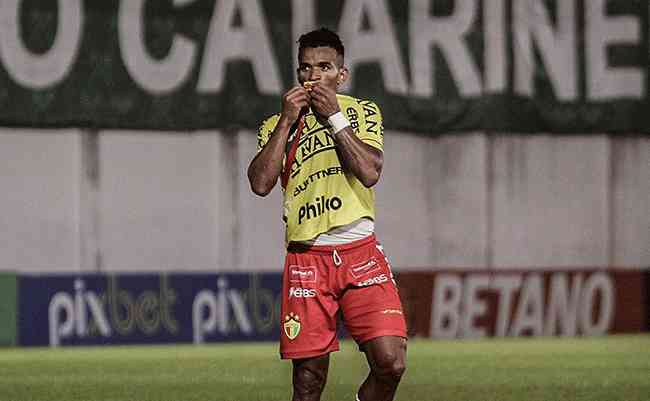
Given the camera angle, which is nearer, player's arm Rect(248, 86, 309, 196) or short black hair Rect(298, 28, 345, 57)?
player's arm Rect(248, 86, 309, 196)

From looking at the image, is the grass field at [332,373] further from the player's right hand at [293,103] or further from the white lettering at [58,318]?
the player's right hand at [293,103]

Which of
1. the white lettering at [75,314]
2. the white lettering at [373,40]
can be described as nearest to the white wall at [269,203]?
the white lettering at [373,40]

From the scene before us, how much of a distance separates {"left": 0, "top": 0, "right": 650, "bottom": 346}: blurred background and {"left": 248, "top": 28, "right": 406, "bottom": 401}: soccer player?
11.3 meters

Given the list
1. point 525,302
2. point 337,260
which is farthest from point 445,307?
point 337,260

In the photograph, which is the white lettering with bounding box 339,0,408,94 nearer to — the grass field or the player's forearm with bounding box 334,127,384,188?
the grass field

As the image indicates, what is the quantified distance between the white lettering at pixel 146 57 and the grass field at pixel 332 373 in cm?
392

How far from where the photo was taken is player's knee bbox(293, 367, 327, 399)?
6.84 meters

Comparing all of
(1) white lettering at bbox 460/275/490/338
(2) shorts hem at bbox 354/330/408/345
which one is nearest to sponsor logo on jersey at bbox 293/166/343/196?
(2) shorts hem at bbox 354/330/408/345

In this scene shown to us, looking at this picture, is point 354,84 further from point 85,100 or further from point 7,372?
point 7,372

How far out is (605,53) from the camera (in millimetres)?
22500

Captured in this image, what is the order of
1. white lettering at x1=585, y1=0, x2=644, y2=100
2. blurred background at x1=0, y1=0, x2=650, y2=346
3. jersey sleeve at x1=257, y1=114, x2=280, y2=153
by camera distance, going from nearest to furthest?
jersey sleeve at x1=257, y1=114, x2=280, y2=153
blurred background at x1=0, y1=0, x2=650, y2=346
white lettering at x1=585, y1=0, x2=644, y2=100

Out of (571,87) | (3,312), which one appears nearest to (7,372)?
(3,312)

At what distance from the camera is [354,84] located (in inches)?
832

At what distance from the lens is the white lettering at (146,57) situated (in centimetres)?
1988
